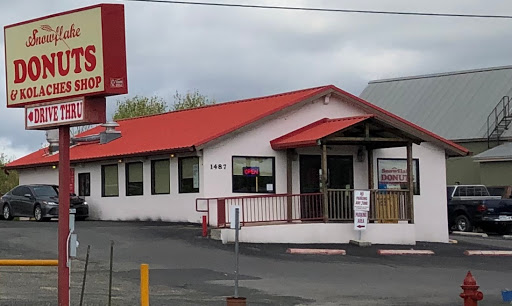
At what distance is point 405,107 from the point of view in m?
59.3

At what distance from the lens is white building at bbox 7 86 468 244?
1224 inches

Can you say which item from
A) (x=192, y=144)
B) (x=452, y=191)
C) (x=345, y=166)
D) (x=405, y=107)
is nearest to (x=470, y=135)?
(x=405, y=107)

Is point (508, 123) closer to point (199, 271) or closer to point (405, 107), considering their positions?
point (405, 107)

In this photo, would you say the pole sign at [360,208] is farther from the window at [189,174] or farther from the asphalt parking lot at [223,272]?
the window at [189,174]

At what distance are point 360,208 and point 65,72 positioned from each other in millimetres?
17305

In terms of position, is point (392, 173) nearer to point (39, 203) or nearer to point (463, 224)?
point (463, 224)

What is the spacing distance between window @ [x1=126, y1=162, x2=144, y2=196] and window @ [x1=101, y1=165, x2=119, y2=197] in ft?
2.82

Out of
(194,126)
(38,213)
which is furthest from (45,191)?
(194,126)

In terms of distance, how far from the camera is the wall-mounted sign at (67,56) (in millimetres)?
14008

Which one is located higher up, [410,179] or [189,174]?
[189,174]

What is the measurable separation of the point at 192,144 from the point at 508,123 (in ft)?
87.8

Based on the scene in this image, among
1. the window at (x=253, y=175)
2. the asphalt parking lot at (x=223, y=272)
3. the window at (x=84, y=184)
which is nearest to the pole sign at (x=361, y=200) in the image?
the asphalt parking lot at (x=223, y=272)

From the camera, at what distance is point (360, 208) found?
30.6 meters

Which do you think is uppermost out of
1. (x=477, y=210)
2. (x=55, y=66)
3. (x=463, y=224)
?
(x=55, y=66)
